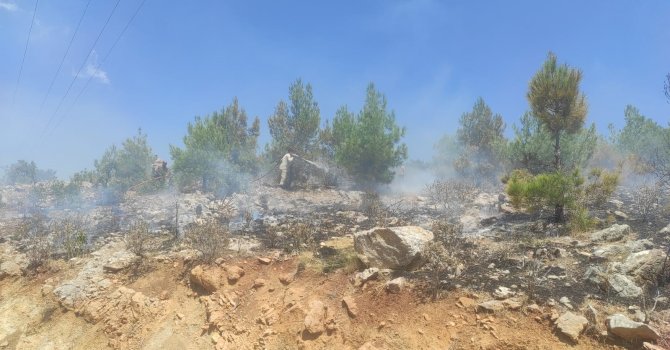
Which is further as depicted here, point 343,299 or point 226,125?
point 226,125

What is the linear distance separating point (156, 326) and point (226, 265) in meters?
1.52

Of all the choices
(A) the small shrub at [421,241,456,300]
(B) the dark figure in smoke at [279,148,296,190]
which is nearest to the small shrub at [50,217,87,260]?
(A) the small shrub at [421,241,456,300]

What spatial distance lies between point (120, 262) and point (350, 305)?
216 inches

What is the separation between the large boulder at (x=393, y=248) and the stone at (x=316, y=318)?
1.16m

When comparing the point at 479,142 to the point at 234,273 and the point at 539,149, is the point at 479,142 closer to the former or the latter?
the point at 539,149

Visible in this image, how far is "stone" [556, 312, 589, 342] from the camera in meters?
3.69

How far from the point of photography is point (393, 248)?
5883mm

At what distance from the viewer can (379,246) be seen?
5.99 m

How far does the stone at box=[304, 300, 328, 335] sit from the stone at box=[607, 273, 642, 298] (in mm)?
3754

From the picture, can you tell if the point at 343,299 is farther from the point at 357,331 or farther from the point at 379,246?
the point at 379,246

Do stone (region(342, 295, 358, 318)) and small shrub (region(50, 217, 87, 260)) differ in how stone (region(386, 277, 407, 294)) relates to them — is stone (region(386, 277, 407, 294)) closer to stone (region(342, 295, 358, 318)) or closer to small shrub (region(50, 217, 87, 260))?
stone (region(342, 295, 358, 318))

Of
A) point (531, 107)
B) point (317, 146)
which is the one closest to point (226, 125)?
point (317, 146)

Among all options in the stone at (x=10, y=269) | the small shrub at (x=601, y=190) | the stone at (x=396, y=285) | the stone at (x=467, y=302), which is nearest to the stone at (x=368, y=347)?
the stone at (x=396, y=285)

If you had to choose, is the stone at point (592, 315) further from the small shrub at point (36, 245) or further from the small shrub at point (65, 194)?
the small shrub at point (65, 194)
